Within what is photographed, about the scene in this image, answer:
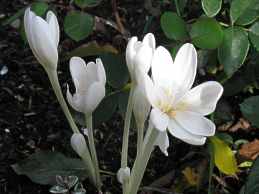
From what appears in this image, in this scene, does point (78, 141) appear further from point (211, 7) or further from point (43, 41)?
point (211, 7)

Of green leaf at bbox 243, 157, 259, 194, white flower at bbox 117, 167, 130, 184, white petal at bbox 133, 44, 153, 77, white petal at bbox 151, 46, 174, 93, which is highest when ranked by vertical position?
white petal at bbox 133, 44, 153, 77

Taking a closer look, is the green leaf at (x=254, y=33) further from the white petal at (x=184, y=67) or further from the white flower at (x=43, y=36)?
the white flower at (x=43, y=36)

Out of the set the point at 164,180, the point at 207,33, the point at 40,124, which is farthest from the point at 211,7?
the point at 40,124

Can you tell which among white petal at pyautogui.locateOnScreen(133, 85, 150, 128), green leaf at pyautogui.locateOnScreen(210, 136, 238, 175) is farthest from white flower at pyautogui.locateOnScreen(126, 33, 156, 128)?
green leaf at pyautogui.locateOnScreen(210, 136, 238, 175)

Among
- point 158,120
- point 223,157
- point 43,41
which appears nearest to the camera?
point 158,120

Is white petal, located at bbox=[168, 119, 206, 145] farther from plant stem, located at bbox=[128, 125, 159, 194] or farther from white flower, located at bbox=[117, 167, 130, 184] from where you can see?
white flower, located at bbox=[117, 167, 130, 184]

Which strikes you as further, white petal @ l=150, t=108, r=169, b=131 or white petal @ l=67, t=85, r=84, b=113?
white petal @ l=67, t=85, r=84, b=113
